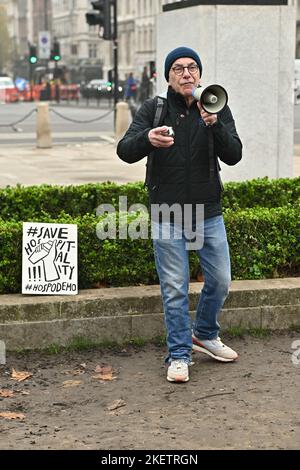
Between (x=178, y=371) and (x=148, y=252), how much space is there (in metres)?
1.30

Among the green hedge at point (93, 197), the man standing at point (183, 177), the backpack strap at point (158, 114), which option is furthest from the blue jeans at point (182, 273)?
the green hedge at point (93, 197)

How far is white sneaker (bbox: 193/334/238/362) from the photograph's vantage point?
6199 millimetres

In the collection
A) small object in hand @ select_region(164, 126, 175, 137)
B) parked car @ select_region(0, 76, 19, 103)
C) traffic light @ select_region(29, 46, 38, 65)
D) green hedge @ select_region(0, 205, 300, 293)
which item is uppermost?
small object in hand @ select_region(164, 126, 175, 137)

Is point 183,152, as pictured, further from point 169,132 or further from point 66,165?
point 66,165

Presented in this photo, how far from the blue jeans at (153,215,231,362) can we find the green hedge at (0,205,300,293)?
36.3 inches

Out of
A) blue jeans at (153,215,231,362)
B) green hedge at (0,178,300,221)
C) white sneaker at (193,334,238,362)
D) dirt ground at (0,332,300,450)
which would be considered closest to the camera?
dirt ground at (0,332,300,450)

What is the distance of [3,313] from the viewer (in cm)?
638

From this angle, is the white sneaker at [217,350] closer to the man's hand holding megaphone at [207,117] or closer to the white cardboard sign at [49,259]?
the white cardboard sign at [49,259]

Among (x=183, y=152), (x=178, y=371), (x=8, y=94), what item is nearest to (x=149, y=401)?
(x=178, y=371)

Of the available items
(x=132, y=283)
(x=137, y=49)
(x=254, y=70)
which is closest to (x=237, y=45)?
(x=254, y=70)

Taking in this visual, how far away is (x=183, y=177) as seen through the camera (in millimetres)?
5801

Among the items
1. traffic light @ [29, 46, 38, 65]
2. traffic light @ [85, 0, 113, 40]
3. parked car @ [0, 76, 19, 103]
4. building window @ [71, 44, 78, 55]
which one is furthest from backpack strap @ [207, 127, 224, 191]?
building window @ [71, 44, 78, 55]

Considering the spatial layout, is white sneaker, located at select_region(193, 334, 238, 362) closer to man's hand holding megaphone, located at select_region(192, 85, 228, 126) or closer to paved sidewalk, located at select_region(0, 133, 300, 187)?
man's hand holding megaphone, located at select_region(192, 85, 228, 126)

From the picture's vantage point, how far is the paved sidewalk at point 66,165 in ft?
53.8
